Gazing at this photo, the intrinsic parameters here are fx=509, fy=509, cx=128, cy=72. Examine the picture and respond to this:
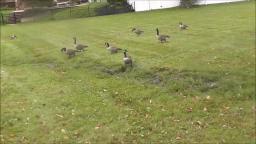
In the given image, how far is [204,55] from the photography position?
65.4ft

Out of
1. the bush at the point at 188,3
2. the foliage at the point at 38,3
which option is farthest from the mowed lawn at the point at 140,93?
the foliage at the point at 38,3

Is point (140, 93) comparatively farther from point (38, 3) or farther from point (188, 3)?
point (38, 3)

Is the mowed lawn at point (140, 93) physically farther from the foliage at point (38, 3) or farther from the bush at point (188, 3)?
the foliage at point (38, 3)

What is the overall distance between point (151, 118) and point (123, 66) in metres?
6.34

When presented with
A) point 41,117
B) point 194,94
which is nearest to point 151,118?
point 194,94

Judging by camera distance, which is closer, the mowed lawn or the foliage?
the mowed lawn

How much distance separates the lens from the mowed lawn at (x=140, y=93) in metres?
12.8

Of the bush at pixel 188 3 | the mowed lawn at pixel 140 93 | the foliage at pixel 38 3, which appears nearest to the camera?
the mowed lawn at pixel 140 93

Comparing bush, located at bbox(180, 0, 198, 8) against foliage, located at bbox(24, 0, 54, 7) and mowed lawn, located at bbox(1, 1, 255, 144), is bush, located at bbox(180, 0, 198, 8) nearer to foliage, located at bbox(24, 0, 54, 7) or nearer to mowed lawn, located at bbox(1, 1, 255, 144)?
foliage, located at bbox(24, 0, 54, 7)

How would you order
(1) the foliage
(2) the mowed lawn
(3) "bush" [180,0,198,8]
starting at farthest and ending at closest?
(1) the foliage < (3) "bush" [180,0,198,8] < (2) the mowed lawn

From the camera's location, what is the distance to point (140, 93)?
16.0 meters

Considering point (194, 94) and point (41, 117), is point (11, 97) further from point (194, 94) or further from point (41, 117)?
point (194, 94)

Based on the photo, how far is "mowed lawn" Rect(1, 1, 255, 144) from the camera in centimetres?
1283

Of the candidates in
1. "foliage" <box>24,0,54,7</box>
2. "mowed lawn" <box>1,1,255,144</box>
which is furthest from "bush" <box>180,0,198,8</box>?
"mowed lawn" <box>1,1,255,144</box>
